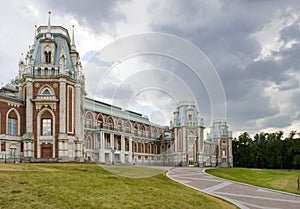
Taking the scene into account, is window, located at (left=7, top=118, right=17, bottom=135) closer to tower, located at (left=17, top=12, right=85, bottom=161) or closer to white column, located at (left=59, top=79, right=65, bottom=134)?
tower, located at (left=17, top=12, right=85, bottom=161)

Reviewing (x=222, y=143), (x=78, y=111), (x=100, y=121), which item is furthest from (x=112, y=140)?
(x=222, y=143)

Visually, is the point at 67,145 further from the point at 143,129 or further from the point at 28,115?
the point at 143,129

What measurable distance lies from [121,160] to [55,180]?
152 ft

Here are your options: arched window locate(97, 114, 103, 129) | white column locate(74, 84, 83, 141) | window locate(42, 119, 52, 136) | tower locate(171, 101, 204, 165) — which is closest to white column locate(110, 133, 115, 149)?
arched window locate(97, 114, 103, 129)

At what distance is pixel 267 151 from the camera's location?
91375 mm

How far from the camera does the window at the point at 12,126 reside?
3803 centimetres

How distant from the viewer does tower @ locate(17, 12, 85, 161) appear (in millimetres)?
39000

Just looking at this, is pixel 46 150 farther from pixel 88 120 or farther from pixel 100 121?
pixel 100 121

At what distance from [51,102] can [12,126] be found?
19.3 ft

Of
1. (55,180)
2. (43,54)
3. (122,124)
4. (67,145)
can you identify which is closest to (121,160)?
(122,124)

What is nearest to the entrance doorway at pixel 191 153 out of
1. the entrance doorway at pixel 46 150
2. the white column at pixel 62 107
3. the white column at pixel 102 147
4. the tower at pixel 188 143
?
the tower at pixel 188 143

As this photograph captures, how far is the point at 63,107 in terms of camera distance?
3994cm

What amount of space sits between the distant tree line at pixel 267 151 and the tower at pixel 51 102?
223 ft

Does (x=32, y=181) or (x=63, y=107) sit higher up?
(x=63, y=107)
